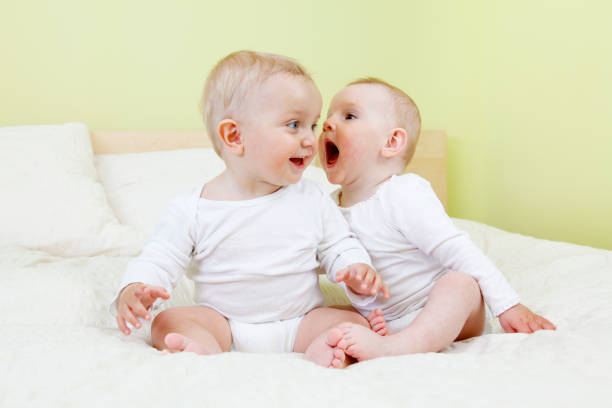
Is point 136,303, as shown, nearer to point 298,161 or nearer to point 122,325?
point 122,325

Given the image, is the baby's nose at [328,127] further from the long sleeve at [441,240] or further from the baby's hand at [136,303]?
the baby's hand at [136,303]

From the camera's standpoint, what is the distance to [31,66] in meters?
2.10

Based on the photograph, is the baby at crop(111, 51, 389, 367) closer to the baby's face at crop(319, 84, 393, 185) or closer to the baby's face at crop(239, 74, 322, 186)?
the baby's face at crop(239, 74, 322, 186)

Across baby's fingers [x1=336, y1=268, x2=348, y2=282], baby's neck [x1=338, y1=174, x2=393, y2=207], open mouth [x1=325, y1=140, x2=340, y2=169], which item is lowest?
baby's fingers [x1=336, y1=268, x2=348, y2=282]

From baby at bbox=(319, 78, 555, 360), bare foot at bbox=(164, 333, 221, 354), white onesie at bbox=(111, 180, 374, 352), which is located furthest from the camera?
white onesie at bbox=(111, 180, 374, 352)

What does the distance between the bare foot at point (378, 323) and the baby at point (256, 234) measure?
2 cm

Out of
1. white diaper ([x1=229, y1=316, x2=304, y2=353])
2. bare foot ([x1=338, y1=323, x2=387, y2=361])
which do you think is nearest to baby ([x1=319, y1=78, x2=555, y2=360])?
bare foot ([x1=338, y1=323, x2=387, y2=361])

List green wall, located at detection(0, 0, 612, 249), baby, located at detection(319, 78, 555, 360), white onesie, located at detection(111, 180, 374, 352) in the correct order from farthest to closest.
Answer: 1. green wall, located at detection(0, 0, 612, 249)
2. white onesie, located at detection(111, 180, 374, 352)
3. baby, located at detection(319, 78, 555, 360)

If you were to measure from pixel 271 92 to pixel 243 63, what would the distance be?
0.09 meters

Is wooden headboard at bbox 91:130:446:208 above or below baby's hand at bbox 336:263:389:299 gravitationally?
below

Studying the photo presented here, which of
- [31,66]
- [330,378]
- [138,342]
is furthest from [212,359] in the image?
[31,66]

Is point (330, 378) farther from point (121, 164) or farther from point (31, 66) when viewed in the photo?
point (31, 66)

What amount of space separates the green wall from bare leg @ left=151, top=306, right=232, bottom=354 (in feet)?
5.12

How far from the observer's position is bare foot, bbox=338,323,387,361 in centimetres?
75
